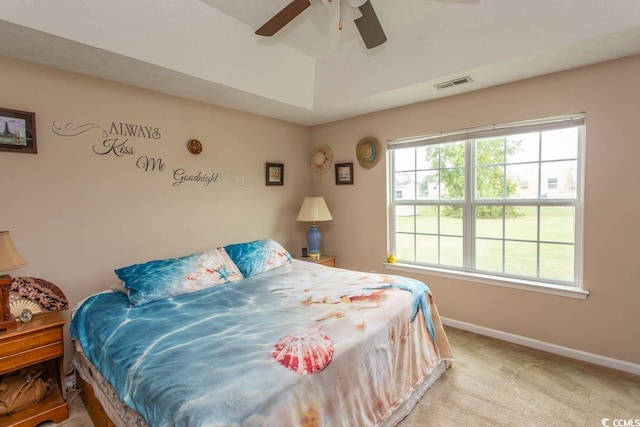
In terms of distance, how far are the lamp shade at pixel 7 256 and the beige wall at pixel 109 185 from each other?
0.43 metres

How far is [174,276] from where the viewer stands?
7.59 ft

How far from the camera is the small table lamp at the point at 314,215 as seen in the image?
3.71 m

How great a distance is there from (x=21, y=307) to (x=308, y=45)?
3.03 m

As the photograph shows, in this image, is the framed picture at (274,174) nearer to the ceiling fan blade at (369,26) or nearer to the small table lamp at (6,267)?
the ceiling fan blade at (369,26)

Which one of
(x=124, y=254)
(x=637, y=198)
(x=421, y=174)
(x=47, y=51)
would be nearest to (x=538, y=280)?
(x=637, y=198)

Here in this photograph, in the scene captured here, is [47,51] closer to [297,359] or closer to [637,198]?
[297,359]

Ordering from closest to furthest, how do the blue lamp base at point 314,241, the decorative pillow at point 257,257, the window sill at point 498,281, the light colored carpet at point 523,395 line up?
1. the light colored carpet at point 523,395
2. the window sill at point 498,281
3. the decorative pillow at point 257,257
4. the blue lamp base at point 314,241

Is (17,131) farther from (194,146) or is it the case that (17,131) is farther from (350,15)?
(350,15)

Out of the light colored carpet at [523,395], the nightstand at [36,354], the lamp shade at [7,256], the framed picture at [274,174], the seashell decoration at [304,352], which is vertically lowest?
the light colored carpet at [523,395]

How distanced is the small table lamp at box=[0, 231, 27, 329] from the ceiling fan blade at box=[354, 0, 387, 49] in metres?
2.36

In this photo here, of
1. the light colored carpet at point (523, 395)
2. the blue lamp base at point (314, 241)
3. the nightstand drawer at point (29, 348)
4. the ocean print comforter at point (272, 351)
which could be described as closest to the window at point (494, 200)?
the light colored carpet at point (523, 395)

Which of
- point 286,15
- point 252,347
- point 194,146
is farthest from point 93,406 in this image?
point 286,15

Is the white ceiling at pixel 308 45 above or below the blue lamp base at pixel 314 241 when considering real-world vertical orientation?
above

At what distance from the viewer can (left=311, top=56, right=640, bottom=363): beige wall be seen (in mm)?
2260
